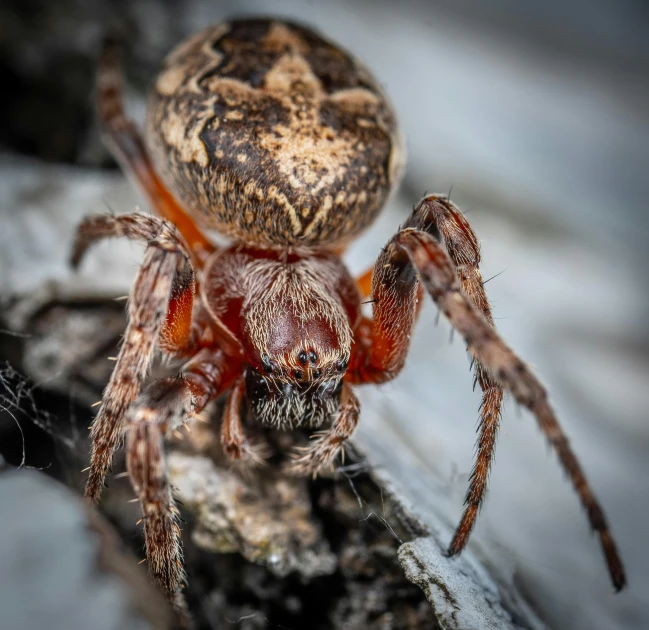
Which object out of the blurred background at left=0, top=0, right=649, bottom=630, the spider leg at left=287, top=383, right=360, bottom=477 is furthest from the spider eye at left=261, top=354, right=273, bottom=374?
the blurred background at left=0, top=0, right=649, bottom=630

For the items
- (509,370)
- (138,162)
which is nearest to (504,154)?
(138,162)

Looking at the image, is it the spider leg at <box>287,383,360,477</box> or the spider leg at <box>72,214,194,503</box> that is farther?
the spider leg at <box>287,383,360,477</box>

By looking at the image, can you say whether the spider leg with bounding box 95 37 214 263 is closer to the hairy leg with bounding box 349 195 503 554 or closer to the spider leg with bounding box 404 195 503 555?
the hairy leg with bounding box 349 195 503 554

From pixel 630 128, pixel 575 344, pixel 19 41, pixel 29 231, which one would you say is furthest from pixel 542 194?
pixel 19 41

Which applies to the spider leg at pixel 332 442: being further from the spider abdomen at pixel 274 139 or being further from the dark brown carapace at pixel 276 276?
the spider abdomen at pixel 274 139

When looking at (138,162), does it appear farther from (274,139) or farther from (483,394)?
(483,394)

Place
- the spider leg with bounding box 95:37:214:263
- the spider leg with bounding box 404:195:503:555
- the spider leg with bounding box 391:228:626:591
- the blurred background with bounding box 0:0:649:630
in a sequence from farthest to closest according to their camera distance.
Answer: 1. the blurred background with bounding box 0:0:649:630
2. the spider leg with bounding box 95:37:214:263
3. the spider leg with bounding box 404:195:503:555
4. the spider leg with bounding box 391:228:626:591

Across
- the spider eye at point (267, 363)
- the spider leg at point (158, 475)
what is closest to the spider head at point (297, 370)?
the spider eye at point (267, 363)
